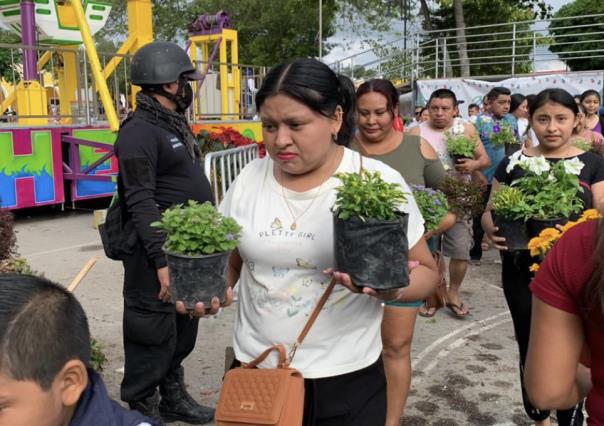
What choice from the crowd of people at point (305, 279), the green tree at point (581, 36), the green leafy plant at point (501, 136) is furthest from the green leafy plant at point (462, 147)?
the green tree at point (581, 36)

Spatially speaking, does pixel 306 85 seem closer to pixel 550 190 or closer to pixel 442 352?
pixel 550 190

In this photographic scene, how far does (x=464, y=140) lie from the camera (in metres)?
4.89

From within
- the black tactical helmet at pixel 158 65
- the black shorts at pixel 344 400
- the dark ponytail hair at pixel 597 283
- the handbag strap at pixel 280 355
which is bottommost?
the black shorts at pixel 344 400

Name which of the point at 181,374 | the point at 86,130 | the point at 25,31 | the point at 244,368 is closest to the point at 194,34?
the point at 25,31

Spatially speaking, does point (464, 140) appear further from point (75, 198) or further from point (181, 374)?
point (75, 198)

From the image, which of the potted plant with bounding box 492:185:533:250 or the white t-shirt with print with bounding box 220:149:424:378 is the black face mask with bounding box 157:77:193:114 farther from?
the potted plant with bounding box 492:185:533:250

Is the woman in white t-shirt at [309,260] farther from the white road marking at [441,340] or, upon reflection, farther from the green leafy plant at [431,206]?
the white road marking at [441,340]

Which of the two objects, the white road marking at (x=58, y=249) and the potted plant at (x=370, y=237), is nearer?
the potted plant at (x=370, y=237)

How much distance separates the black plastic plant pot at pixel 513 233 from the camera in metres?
3.18

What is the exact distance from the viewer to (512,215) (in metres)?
3.21

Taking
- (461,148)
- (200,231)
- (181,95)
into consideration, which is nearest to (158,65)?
(181,95)

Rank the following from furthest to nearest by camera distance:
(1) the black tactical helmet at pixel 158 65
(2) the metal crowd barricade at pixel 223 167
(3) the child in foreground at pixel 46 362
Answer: (2) the metal crowd barricade at pixel 223 167 < (1) the black tactical helmet at pixel 158 65 < (3) the child in foreground at pixel 46 362

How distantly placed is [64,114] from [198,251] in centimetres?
1072

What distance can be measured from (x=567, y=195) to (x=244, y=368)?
6.44 feet
